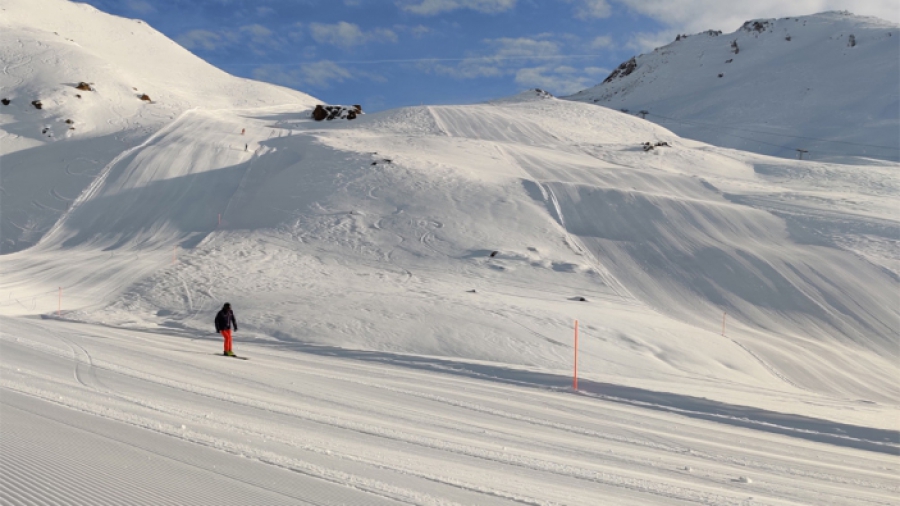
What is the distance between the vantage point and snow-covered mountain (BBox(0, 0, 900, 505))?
6.30 m

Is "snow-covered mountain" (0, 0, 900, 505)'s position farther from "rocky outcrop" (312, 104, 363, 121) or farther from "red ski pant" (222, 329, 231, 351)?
"rocky outcrop" (312, 104, 363, 121)

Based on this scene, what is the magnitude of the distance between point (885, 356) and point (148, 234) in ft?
78.8

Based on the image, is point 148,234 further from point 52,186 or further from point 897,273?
point 897,273

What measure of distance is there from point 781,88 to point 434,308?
5981 centimetres

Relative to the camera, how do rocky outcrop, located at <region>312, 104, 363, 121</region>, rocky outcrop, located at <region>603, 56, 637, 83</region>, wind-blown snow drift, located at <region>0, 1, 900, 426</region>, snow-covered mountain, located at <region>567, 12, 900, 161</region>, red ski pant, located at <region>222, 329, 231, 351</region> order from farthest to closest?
rocky outcrop, located at <region>603, 56, 637, 83</region>
snow-covered mountain, located at <region>567, 12, 900, 161</region>
rocky outcrop, located at <region>312, 104, 363, 121</region>
wind-blown snow drift, located at <region>0, 1, 900, 426</region>
red ski pant, located at <region>222, 329, 231, 351</region>

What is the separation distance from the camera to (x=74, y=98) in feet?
134

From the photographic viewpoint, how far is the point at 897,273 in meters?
19.9

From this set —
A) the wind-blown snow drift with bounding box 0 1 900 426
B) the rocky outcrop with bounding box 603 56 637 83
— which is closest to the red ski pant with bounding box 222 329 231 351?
the wind-blown snow drift with bounding box 0 1 900 426

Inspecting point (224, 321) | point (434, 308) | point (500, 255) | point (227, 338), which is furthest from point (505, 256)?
point (227, 338)

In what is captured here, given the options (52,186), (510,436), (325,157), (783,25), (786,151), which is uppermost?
(783,25)

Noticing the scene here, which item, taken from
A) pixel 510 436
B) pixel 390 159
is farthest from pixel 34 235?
pixel 510 436

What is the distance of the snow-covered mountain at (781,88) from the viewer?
4981cm

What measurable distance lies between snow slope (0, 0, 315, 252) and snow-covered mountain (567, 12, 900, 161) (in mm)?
38561

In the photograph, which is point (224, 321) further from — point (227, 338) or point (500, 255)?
point (500, 255)
